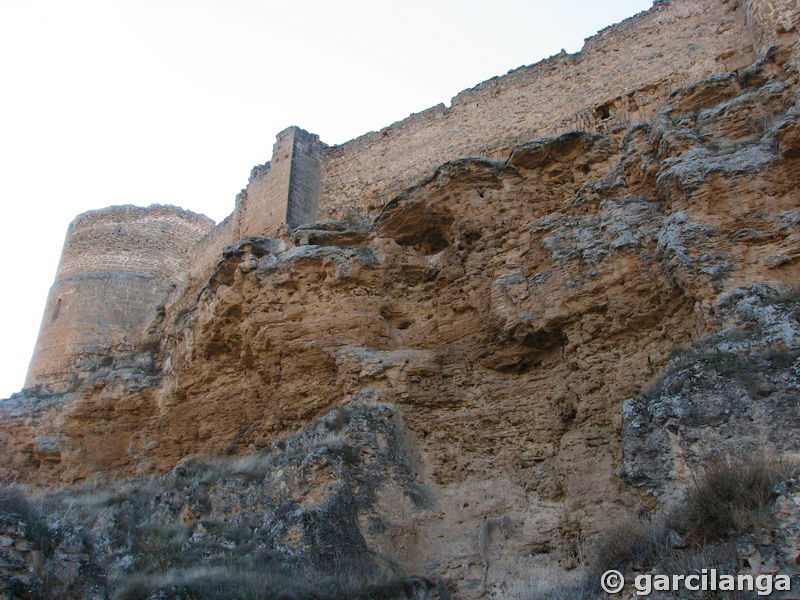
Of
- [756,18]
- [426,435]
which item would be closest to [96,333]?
[426,435]

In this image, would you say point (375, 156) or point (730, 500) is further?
point (375, 156)

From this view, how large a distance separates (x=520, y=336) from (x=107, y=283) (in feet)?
41.5

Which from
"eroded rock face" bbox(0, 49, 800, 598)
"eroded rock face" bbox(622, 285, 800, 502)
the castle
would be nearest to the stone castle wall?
the castle

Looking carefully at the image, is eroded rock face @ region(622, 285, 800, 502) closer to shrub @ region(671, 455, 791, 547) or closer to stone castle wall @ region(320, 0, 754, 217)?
shrub @ region(671, 455, 791, 547)

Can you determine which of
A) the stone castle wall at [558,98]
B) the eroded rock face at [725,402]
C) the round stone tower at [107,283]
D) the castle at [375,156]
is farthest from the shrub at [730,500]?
the round stone tower at [107,283]

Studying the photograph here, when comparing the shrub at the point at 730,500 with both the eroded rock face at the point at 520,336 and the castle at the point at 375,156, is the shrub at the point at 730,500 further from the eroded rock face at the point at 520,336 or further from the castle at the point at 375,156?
the castle at the point at 375,156

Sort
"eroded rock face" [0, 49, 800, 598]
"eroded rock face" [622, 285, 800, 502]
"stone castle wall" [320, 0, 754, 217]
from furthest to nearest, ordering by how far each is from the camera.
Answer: "stone castle wall" [320, 0, 754, 217] < "eroded rock face" [0, 49, 800, 598] < "eroded rock face" [622, 285, 800, 502]

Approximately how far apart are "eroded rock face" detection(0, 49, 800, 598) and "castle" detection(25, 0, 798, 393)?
2.56 meters

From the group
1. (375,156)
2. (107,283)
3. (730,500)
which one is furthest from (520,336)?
(107,283)

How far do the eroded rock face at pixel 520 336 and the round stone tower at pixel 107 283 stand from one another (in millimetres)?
4308

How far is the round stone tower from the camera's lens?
16.5 m

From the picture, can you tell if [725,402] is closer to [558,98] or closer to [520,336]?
[520,336]

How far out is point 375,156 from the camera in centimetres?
1520

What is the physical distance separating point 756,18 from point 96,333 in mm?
14651
